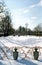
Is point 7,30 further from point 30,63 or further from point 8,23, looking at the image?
point 30,63

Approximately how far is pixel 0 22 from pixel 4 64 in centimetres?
3457

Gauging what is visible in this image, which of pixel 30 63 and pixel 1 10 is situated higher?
pixel 1 10

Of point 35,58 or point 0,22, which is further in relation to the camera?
point 0,22

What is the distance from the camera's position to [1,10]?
107ft

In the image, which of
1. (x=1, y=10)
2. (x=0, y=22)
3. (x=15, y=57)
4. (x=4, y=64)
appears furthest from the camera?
(x=0, y=22)

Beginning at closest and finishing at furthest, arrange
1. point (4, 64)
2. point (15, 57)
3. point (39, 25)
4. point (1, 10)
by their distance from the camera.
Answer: point (4, 64) → point (15, 57) → point (1, 10) → point (39, 25)

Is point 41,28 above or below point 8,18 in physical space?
below

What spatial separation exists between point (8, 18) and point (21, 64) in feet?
117

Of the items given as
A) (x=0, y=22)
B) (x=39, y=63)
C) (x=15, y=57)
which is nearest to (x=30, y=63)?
(x=39, y=63)

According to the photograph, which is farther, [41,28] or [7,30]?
[41,28]

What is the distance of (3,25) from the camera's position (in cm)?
4575

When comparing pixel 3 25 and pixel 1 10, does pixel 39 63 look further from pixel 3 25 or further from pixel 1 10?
pixel 3 25

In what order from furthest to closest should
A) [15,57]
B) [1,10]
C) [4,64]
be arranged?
[1,10], [15,57], [4,64]

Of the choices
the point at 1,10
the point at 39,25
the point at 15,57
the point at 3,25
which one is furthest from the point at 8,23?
the point at 15,57
